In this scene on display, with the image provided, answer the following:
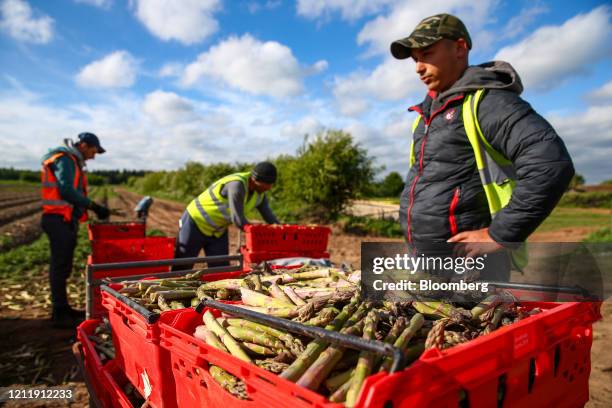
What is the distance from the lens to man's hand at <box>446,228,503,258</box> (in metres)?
2.13

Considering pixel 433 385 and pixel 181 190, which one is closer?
pixel 433 385

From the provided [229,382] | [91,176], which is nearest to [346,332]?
[229,382]

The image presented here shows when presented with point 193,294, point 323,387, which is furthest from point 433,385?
point 193,294

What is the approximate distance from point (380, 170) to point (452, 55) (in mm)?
16022

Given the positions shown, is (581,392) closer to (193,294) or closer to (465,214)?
(465,214)

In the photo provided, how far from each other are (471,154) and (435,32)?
76 cm

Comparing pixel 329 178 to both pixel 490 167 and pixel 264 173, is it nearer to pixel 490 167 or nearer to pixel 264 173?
pixel 264 173

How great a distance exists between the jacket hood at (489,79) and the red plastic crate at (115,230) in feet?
16.0

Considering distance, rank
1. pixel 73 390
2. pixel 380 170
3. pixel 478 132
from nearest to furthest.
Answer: pixel 478 132, pixel 73 390, pixel 380 170

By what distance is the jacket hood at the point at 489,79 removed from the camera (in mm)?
2215

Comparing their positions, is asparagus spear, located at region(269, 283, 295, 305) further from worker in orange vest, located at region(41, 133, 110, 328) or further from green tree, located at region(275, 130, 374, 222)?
green tree, located at region(275, 130, 374, 222)

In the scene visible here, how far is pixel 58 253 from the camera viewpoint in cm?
537

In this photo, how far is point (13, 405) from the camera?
352 cm

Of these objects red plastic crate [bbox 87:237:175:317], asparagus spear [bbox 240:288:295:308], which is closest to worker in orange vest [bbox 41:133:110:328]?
red plastic crate [bbox 87:237:175:317]
